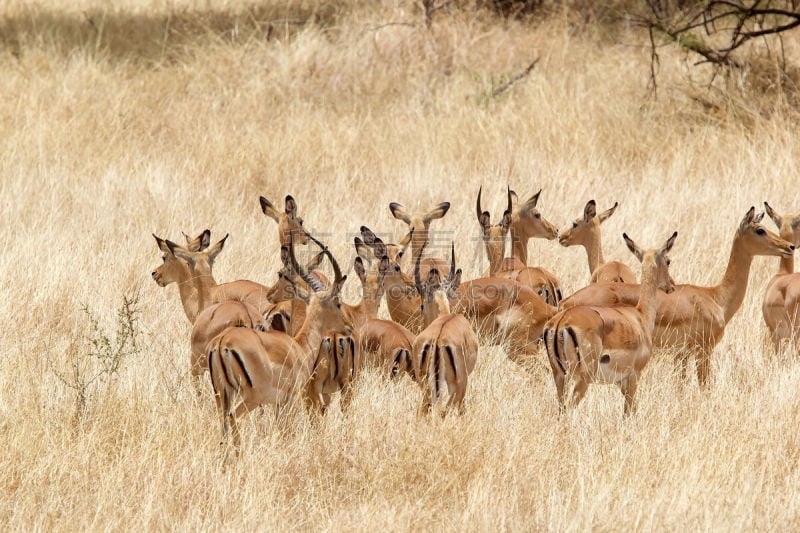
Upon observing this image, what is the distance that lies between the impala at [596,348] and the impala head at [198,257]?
7.27ft

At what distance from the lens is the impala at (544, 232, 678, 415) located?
5.33m

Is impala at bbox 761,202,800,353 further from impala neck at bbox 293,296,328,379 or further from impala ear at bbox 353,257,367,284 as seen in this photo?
impala neck at bbox 293,296,328,379

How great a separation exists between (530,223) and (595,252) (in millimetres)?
493

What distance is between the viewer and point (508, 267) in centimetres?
735

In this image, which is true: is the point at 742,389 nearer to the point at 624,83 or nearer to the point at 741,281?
the point at 741,281

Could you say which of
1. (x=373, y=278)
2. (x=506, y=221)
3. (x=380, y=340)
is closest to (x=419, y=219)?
(x=506, y=221)

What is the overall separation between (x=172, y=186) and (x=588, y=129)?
3889mm

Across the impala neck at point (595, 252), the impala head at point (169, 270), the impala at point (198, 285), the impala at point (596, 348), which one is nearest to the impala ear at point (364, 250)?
the impala at point (198, 285)

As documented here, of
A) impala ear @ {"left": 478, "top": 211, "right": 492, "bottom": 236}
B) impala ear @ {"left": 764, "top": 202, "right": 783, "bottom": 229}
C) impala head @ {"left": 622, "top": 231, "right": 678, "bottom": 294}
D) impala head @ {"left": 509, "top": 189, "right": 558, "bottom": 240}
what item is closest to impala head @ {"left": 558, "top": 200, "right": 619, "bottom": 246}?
impala head @ {"left": 509, "top": 189, "right": 558, "bottom": 240}

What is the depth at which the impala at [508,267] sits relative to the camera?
278 inches

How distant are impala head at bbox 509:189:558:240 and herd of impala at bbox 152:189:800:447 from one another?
0.08 feet

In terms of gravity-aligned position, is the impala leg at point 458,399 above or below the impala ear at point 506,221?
below

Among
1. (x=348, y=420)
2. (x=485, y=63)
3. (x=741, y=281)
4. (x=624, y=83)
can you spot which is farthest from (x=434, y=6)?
(x=348, y=420)

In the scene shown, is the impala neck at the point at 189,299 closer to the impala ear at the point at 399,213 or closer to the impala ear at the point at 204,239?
the impala ear at the point at 204,239
